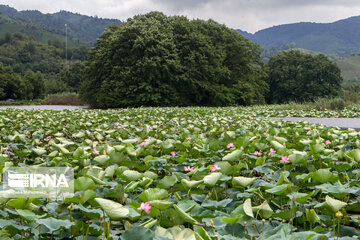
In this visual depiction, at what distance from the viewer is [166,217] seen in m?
1.34

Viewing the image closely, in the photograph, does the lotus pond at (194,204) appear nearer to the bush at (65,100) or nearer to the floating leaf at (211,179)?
the floating leaf at (211,179)

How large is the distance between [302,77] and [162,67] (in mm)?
19955

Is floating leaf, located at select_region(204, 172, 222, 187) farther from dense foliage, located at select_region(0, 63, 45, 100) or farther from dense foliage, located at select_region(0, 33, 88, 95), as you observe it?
dense foliage, located at select_region(0, 33, 88, 95)

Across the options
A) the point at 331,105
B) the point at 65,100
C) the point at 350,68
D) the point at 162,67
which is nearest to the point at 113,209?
the point at 331,105

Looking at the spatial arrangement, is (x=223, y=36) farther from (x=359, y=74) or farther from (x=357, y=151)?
(x=359, y=74)

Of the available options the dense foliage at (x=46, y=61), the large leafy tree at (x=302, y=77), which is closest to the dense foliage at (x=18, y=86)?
the dense foliage at (x=46, y=61)

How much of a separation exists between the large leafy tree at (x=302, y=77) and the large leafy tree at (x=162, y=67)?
10.7 meters

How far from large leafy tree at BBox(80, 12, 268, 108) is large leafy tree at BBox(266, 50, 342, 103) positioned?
35.1 feet

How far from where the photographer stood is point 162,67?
19.5m

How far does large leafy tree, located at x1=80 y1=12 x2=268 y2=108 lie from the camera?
19500 millimetres

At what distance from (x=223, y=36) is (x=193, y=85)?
628 cm

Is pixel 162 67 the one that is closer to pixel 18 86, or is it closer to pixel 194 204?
pixel 194 204

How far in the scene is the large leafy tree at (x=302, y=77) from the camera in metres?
32.5

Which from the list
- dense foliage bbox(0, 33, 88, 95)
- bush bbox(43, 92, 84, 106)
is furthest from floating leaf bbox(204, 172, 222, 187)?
dense foliage bbox(0, 33, 88, 95)
